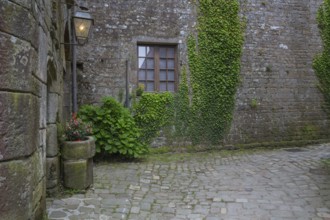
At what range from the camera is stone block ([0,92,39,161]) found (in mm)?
1689

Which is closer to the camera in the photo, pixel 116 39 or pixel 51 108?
pixel 51 108

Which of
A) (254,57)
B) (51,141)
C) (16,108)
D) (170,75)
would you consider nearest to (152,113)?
(170,75)

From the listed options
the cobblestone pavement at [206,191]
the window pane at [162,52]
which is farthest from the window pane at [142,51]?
the cobblestone pavement at [206,191]

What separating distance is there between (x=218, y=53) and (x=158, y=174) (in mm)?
4020

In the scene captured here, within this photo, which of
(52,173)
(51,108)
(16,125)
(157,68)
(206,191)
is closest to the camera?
(16,125)

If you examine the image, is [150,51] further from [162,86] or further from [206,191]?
[206,191]

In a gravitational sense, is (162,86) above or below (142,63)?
below

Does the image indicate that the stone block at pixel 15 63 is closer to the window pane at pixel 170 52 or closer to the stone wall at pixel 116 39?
the stone wall at pixel 116 39

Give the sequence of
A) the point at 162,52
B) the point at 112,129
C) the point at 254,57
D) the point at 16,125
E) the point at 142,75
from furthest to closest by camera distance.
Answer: the point at 254,57 → the point at 162,52 → the point at 142,75 → the point at 112,129 → the point at 16,125

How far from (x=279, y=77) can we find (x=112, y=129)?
205 inches

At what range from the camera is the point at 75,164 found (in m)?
4.59

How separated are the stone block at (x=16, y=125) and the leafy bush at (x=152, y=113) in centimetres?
588

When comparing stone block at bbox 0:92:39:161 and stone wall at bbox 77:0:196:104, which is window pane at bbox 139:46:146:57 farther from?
stone block at bbox 0:92:39:161

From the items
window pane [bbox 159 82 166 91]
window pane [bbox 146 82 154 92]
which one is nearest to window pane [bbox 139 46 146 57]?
window pane [bbox 146 82 154 92]
